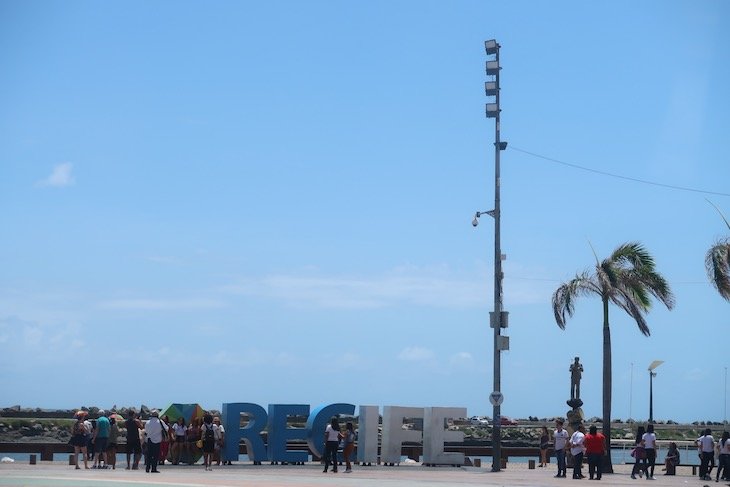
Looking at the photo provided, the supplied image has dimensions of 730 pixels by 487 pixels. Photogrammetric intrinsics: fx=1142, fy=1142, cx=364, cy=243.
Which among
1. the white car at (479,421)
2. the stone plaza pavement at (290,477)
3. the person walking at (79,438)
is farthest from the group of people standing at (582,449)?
the white car at (479,421)

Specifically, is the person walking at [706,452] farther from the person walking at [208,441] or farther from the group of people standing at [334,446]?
the person walking at [208,441]

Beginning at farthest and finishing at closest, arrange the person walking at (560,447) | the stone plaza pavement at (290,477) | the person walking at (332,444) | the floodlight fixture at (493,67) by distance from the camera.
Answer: the floodlight fixture at (493,67) < the person walking at (560,447) < the person walking at (332,444) < the stone plaza pavement at (290,477)

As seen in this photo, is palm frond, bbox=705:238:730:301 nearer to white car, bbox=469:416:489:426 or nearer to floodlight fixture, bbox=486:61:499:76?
floodlight fixture, bbox=486:61:499:76

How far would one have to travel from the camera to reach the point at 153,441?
28.6m

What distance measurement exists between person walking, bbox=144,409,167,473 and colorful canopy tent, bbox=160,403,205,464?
400 cm

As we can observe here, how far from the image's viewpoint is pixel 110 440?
1218 inches

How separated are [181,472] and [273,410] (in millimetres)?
5628

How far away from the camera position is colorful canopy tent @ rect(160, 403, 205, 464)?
108ft

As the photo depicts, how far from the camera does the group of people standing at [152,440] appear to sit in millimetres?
28831

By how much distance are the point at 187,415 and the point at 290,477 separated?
651 centimetres

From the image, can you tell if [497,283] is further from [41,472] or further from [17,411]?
[17,411]

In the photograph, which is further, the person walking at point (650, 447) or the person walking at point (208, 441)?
the person walking at point (650, 447)

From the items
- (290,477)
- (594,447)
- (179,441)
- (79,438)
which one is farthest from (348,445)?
(79,438)

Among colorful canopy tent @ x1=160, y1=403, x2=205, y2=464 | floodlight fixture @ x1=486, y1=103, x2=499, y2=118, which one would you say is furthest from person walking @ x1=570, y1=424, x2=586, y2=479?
colorful canopy tent @ x1=160, y1=403, x2=205, y2=464
